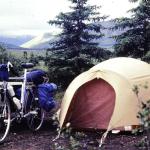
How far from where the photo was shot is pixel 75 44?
65.2 ft

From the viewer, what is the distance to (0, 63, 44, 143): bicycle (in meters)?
10.8

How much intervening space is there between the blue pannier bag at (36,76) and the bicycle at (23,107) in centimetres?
10

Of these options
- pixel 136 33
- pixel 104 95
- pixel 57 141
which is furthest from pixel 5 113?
pixel 136 33

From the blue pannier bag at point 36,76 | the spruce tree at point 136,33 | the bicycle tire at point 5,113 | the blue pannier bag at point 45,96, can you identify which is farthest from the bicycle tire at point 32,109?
the spruce tree at point 136,33

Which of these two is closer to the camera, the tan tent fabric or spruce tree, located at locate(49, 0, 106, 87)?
the tan tent fabric

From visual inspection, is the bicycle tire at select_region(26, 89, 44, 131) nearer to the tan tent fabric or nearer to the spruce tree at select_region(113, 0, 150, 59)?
the tan tent fabric

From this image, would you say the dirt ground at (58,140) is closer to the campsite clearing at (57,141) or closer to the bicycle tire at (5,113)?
the campsite clearing at (57,141)

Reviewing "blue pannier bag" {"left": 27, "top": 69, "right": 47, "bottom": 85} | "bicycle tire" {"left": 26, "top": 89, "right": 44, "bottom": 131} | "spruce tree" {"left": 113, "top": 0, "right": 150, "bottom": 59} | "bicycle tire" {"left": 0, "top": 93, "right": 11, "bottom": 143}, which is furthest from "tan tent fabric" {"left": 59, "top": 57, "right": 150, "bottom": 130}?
"spruce tree" {"left": 113, "top": 0, "right": 150, "bottom": 59}

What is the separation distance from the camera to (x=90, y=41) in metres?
20.4

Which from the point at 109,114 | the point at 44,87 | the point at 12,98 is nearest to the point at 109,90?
the point at 109,114

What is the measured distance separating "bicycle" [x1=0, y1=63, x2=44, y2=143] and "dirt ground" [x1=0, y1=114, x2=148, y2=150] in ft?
0.82

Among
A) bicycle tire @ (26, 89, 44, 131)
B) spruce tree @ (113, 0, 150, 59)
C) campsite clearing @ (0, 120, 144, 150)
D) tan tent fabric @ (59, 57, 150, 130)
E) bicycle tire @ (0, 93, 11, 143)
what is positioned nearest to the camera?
campsite clearing @ (0, 120, 144, 150)

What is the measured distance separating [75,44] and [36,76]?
7.78 m

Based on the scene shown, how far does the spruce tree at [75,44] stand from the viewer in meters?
19.3
